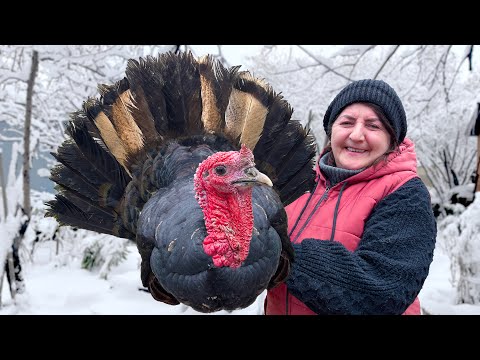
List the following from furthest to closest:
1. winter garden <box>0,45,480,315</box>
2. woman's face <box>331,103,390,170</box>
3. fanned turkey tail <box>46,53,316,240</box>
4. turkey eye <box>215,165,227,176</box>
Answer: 1. winter garden <box>0,45,480,315</box>
2. fanned turkey tail <box>46,53,316,240</box>
3. woman's face <box>331,103,390,170</box>
4. turkey eye <box>215,165,227,176</box>

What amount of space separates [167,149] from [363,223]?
38.7 inches

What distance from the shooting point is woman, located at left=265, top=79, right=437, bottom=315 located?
1.50m

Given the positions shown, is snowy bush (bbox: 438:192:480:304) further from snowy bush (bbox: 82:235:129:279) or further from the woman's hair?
snowy bush (bbox: 82:235:129:279)

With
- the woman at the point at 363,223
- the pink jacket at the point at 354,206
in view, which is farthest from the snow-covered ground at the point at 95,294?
the woman at the point at 363,223

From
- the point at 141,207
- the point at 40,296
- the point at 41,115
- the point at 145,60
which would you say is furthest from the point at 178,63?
the point at 41,115

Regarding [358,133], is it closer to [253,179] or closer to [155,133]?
[253,179]

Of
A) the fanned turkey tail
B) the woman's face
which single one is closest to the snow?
the fanned turkey tail

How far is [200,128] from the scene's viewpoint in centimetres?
218

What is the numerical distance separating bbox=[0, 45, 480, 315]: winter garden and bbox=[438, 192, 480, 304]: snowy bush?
11mm

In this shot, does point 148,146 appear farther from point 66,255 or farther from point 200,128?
point 66,255

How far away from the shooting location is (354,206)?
1.69 meters

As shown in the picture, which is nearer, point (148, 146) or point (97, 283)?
point (148, 146)

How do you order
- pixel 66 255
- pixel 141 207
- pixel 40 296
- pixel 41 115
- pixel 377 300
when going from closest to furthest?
pixel 377 300 → pixel 141 207 → pixel 40 296 → pixel 66 255 → pixel 41 115

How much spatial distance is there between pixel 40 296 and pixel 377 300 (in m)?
5.22
